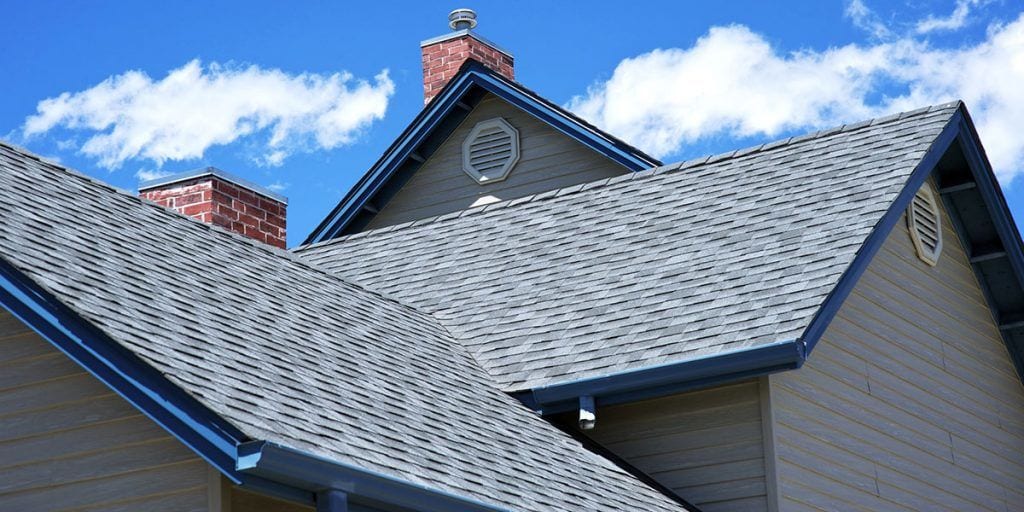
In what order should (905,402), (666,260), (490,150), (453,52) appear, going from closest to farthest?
1. (905,402)
2. (666,260)
3. (490,150)
4. (453,52)

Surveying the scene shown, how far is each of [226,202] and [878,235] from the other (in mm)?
6940

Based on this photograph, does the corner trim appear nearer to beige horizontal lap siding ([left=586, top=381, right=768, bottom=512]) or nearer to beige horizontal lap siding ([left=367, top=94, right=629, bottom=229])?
beige horizontal lap siding ([left=586, top=381, right=768, bottom=512])

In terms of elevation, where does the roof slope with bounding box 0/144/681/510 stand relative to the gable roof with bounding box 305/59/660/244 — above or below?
below

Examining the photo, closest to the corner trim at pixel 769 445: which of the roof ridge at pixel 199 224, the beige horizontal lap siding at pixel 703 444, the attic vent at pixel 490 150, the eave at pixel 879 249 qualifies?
the beige horizontal lap siding at pixel 703 444

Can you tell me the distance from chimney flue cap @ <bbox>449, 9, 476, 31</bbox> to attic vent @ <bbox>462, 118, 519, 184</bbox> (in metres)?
2.34

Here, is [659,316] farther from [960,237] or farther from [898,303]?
[960,237]

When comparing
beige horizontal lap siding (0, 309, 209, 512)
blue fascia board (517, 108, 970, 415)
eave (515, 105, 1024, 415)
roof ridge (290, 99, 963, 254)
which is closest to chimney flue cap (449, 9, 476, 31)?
roof ridge (290, 99, 963, 254)

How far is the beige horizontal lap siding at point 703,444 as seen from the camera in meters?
12.1

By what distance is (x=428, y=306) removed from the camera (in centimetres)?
1536

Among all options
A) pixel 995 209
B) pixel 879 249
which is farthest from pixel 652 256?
pixel 995 209

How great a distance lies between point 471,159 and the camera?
20.8 m

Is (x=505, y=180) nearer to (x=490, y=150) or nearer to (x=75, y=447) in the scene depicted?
(x=490, y=150)

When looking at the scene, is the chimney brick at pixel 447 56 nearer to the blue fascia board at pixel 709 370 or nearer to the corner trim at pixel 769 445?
the blue fascia board at pixel 709 370

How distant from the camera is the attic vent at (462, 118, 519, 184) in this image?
20609 mm
